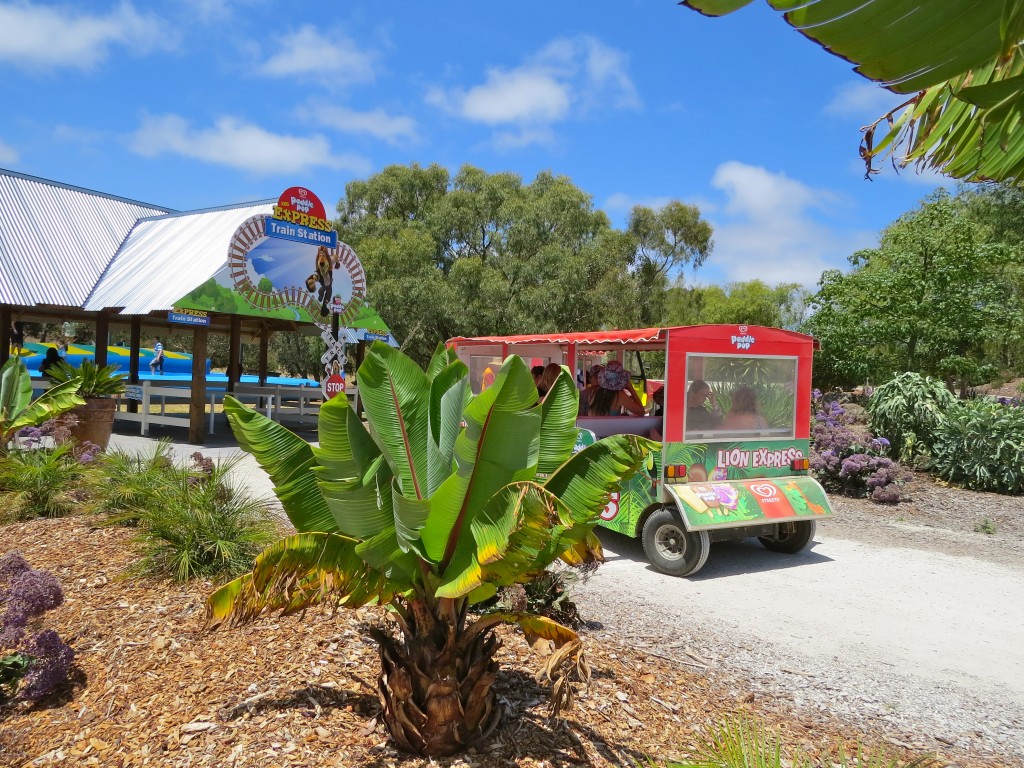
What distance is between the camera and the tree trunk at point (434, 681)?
3066 mm

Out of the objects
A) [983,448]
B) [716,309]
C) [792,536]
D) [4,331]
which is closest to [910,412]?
[983,448]

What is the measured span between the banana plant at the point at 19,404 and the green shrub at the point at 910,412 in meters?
12.8

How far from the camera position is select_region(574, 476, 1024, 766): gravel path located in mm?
4297

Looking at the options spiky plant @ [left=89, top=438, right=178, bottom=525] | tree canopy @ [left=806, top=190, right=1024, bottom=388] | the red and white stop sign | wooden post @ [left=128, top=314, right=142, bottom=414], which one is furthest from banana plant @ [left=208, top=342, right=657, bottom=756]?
wooden post @ [left=128, top=314, right=142, bottom=414]

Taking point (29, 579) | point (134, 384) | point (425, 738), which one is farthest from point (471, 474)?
point (134, 384)

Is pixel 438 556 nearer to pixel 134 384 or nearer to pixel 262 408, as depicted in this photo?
pixel 262 408

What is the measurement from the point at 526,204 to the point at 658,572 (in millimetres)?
25195

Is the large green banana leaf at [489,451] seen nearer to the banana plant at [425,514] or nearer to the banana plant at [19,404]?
the banana plant at [425,514]

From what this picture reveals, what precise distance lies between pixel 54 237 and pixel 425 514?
20852mm

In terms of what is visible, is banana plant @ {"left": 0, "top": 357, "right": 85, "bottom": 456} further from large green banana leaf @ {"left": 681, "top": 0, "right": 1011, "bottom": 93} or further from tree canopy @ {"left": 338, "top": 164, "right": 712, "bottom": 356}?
tree canopy @ {"left": 338, "top": 164, "right": 712, "bottom": 356}

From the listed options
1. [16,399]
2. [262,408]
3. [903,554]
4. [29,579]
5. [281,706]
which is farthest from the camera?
[262,408]

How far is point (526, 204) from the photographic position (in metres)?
30.6

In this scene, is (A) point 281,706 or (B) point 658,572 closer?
(A) point 281,706

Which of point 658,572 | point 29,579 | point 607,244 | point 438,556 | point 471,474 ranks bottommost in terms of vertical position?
point 658,572
